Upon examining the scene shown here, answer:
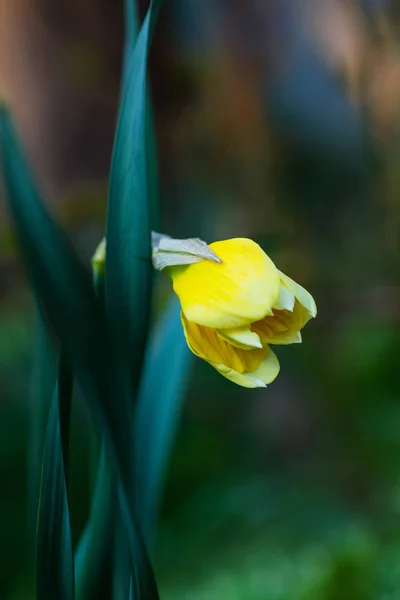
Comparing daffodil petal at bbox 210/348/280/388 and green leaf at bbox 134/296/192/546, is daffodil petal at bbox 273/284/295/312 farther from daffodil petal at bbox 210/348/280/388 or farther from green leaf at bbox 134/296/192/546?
green leaf at bbox 134/296/192/546

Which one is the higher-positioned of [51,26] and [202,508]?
[51,26]

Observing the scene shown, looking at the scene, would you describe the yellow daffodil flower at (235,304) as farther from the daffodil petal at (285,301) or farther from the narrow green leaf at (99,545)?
the narrow green leaf at (99,545)

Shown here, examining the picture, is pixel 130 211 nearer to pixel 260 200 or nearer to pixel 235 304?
pixel 235 304

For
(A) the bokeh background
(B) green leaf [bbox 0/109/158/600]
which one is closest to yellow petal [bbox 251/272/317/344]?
(B) green leaf [bbox 0/109/158/600]

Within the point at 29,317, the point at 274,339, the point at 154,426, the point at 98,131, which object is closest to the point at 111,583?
the point at 154,426

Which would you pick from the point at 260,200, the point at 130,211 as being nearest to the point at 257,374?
the point at 130,211

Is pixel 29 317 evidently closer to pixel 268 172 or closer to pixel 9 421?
pixel 9 421
